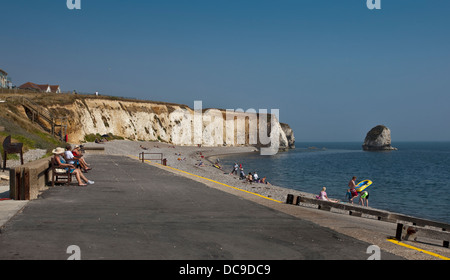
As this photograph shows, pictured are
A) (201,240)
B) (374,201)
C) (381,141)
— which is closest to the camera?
(201,240)

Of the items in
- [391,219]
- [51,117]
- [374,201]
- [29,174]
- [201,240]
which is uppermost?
[51,117]

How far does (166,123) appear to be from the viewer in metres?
99.9

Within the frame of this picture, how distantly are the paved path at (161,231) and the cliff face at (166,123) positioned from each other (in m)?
53.4

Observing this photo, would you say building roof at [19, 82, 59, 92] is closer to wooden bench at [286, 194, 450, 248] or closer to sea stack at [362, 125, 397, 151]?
wooden bench at [286, 194, 450, 248]

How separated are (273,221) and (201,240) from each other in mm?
3047

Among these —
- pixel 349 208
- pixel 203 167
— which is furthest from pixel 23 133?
pixel 349 208

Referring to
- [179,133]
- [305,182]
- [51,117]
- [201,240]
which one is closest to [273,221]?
[201,240]

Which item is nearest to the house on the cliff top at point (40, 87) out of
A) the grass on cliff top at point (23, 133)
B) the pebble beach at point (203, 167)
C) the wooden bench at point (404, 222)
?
the pebble beach at point (203, 167)

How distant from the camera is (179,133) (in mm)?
104750

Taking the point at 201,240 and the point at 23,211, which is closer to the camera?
the point at 201,240

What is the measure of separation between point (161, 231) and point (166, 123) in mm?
92317

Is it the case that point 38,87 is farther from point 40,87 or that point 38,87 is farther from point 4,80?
point 4,80

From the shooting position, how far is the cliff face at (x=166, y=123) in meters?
70.8
